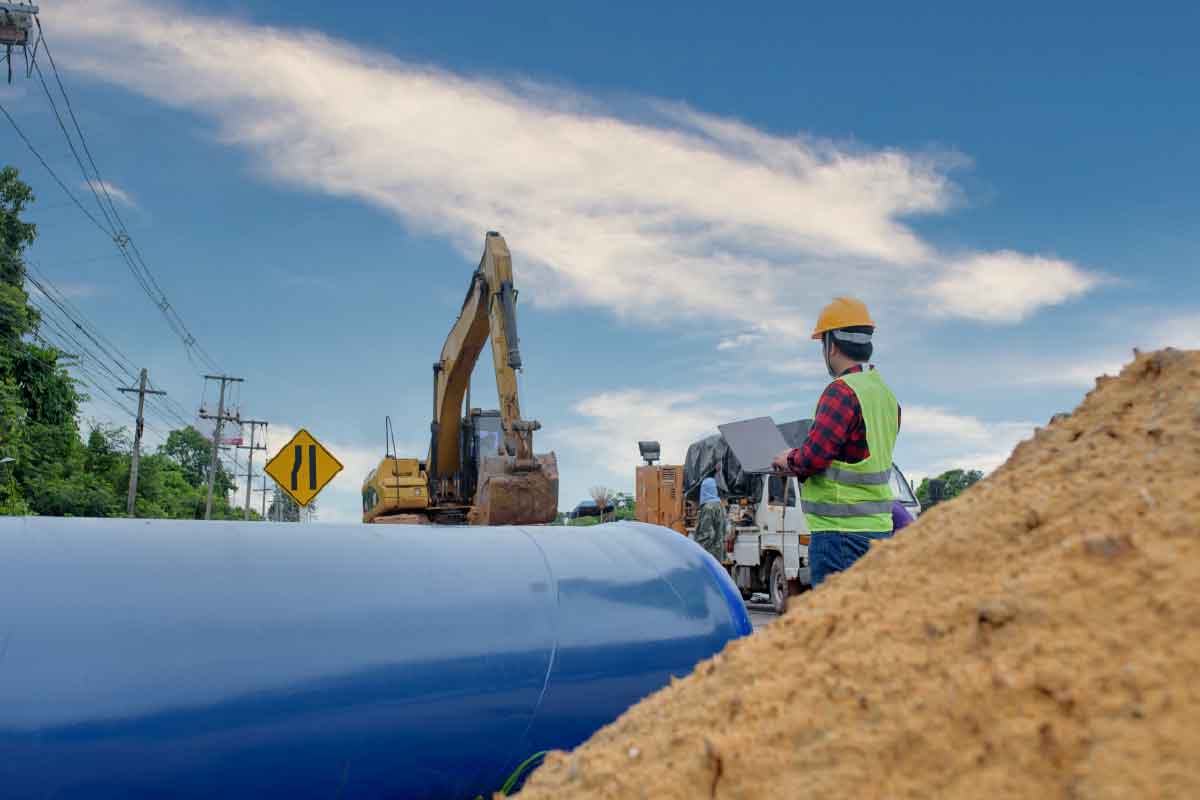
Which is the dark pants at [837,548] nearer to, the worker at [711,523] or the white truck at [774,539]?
the white truck at [774,539]

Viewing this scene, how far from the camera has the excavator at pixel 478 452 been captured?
11609 mm

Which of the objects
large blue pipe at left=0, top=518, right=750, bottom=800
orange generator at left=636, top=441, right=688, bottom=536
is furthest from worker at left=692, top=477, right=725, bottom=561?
large blue pipe at left=0, top=518, right=750, bottom=800

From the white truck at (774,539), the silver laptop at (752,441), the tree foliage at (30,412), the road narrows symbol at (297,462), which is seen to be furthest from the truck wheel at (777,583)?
the tree foliage at (30,412)

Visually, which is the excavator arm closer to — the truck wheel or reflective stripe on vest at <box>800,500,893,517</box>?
the truck wheel

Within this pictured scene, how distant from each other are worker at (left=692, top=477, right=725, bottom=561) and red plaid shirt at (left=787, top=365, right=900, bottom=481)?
42.2 ft

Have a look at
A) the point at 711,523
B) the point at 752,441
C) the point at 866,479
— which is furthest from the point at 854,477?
the point at 711,523

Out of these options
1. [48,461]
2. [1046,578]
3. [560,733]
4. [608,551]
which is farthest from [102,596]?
[48,461]

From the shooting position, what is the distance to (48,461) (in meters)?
37.4

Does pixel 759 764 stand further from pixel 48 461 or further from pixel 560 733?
pixel 48 461

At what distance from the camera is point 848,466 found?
420cm

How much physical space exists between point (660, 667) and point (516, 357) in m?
8.69

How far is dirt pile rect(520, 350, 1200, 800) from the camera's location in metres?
1.33

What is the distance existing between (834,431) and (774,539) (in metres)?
11.1

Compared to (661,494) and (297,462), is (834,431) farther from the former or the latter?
(661,494)
